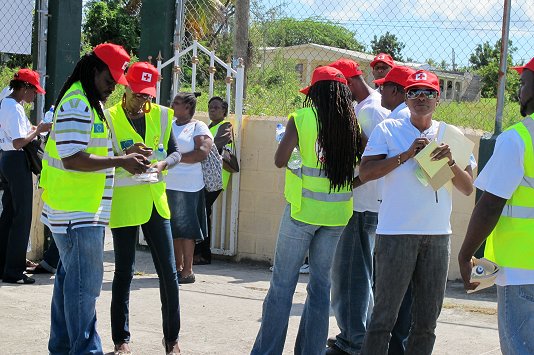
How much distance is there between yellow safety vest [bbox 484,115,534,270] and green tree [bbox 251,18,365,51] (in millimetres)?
5616

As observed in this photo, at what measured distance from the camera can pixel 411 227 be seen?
4879mm

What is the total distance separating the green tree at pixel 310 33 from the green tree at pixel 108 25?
20102 millimetres

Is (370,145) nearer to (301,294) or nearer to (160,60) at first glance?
(301,294)

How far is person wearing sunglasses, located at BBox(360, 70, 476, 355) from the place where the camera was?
4883 millimetres

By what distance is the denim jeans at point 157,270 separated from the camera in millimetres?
5719

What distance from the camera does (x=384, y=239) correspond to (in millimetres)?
4938

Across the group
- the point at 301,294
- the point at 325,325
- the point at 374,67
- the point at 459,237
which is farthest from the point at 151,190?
the point at 459,237

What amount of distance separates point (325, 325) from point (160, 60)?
5295mm

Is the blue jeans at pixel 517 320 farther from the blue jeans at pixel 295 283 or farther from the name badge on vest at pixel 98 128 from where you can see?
the name badge on vest at pixel 98 128

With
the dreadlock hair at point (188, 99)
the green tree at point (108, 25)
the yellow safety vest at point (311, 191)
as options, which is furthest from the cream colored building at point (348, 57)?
the green tree at point (108, 25)

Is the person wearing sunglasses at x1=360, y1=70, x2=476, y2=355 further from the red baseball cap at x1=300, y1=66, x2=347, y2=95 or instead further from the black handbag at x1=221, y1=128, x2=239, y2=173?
the black handbag at x1=221, y1=128, x2=239, y2=173

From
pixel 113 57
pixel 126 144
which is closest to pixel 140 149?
pixel 126 144

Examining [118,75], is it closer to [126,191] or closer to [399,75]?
[126,191]

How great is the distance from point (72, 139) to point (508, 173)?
2.52 meters
